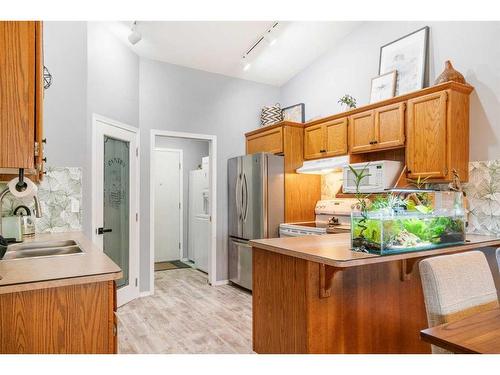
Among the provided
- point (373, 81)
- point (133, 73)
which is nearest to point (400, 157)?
point (373, 81)

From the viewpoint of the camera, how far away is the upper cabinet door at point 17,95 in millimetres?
1423

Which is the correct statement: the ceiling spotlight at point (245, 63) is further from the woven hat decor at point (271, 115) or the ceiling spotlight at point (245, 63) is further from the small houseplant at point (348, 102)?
the small houseplant at point (348, 102)

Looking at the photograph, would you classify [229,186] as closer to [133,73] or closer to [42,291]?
[133,73]

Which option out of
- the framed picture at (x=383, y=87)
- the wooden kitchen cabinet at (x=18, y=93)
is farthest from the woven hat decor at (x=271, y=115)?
the wooden kitchen cabinet at (x=18, y=93)

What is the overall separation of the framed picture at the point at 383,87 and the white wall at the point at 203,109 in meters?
1.89

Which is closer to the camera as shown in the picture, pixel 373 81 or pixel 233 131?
pixel 373 81

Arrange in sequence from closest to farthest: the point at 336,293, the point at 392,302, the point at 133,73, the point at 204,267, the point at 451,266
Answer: the point at 451,266 → the point at 336,293 → the point at 392,302 → the point at 133,73 → the point at 204,267

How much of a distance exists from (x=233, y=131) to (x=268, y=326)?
320 centimetres

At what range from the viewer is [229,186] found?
498 cm

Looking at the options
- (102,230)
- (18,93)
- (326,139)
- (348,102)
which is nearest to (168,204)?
(102,230)

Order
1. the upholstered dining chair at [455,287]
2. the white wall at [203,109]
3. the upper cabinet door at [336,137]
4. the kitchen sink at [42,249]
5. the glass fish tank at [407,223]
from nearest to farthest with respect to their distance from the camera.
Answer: the upholstered dining chair at [455,287]
the glass fish tank at [407,223]
the kitchen sink at [42,249]
the upper cabinet door at [336,137]
the white wall at [203,109]

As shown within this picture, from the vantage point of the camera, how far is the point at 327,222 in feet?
14.2

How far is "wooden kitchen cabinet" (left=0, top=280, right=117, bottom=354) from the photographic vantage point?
1326 millimetres

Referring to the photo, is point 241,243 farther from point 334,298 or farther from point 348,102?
point 334,298
